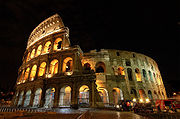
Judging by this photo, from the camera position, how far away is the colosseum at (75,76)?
55.8 feet

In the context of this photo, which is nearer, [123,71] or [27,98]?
[27,98]

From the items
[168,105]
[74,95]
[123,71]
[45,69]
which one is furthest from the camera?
[123,71]

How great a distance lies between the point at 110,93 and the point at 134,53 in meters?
13.1

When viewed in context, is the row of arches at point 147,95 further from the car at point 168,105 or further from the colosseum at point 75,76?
the car at point 168,105

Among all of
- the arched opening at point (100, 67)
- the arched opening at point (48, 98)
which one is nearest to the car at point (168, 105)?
the arched opening at point (100, 67)

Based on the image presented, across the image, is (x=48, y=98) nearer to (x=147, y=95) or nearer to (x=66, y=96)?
(x=66, y=96)

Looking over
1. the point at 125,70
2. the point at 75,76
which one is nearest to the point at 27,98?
the point at 75,76

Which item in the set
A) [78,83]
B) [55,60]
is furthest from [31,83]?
[78,83]

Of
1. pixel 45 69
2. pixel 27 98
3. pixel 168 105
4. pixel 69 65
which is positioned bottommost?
pixel 168 105

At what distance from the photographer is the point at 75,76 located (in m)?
17.0

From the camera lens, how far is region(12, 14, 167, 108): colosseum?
55.8ft

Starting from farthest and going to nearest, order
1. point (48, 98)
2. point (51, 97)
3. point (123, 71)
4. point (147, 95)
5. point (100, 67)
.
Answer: point (100, 67)
point (123, 71)
point (147, 95)
point (51, 97)
point (48, 98)

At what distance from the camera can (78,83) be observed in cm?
1675

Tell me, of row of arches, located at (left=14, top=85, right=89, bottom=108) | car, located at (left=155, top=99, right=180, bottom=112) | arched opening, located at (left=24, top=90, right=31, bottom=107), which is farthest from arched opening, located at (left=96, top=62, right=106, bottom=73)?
arched opening, located at (left=24, top=90, right=31, bottom=107)
